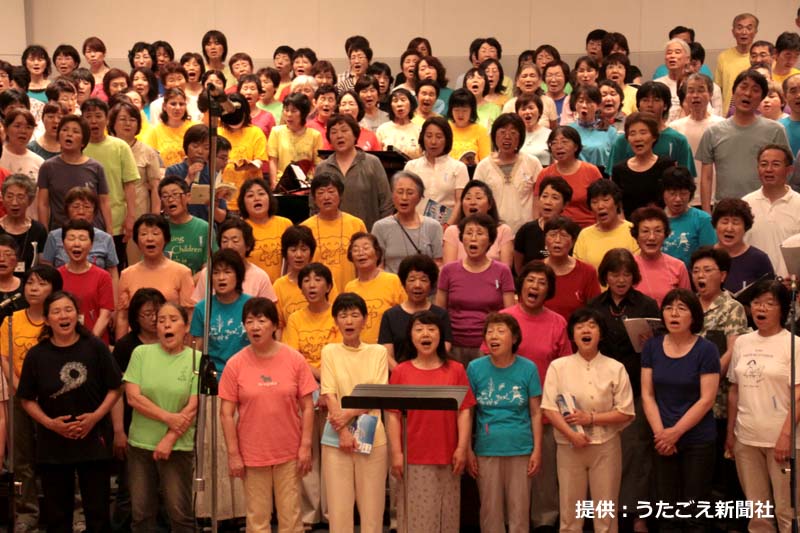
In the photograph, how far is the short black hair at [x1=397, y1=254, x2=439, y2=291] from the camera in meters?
7.80

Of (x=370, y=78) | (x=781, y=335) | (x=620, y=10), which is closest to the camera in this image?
(x=781, y=335)

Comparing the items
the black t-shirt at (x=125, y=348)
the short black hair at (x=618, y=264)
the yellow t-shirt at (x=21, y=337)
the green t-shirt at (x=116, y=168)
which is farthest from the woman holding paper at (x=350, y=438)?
the green t-shirt at (x=116, y=168)

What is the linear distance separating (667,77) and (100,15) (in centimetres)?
709

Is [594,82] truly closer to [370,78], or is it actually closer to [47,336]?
[370,78]

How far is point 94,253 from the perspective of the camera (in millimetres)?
8430

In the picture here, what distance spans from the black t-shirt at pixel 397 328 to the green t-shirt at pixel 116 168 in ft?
8.65

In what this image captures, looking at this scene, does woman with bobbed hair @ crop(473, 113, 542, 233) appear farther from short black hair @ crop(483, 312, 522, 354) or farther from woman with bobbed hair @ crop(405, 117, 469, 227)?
short black hair @ crop(483, 312, 522, 354)

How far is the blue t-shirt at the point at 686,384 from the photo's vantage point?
23.8ft

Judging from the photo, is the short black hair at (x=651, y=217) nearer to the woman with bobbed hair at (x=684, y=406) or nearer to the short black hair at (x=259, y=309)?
the woman with bobbed hair at (x=684, y=406)

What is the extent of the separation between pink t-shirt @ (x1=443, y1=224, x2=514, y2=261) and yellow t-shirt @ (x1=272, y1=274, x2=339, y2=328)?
944 millimetres

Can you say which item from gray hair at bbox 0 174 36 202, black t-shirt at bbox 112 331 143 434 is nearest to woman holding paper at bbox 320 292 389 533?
black t-shirt at bbox 112 331 143 434

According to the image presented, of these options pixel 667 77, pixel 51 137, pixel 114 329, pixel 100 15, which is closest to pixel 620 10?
pixel 667 77

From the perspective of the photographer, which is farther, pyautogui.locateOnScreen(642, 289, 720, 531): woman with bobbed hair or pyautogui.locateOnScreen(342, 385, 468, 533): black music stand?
pyautogui.locateOnScreen(642, 289, 720, 531): woman with bobbed hair

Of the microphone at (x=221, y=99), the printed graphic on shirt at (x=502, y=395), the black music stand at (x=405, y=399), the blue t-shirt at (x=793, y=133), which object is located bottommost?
the printed graphic on shirt at (x=502, y=395)
